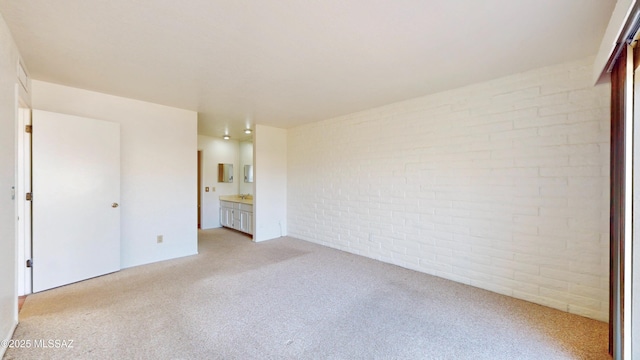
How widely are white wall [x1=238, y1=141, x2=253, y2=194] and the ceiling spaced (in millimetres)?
3924

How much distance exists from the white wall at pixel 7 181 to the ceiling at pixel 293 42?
0.78 feet

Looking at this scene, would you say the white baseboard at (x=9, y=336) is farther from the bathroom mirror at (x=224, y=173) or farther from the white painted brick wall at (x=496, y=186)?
the bathroom mirror at (x=224, y=173)

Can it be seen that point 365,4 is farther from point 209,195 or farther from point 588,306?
point 209,195

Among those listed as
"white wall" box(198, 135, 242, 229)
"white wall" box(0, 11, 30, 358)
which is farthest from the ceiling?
"white wall" box(198, 135, 242, 229)

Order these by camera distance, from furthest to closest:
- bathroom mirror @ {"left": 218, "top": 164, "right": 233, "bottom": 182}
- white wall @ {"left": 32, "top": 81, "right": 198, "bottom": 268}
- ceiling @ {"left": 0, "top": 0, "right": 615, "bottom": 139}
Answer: bathroom mirror @ {"left": 218, "top": 164, "right": 233, "bottom": 182} < white wall @ {"left": 32, "top": 81, "right": 198, "bottom": 268} < ceiling @ {"left": 0, "top": 0, "right": 615, "bottom": 139}

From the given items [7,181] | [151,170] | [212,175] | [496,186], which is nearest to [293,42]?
[7,181]

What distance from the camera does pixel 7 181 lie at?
6.37 feet

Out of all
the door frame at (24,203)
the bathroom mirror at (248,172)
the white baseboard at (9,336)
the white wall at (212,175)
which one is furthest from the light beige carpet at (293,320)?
the bathroom mirror at (248,172)

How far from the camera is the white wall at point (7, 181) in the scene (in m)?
1.85

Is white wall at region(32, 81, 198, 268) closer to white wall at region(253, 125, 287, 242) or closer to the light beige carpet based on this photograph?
the light beige carpet

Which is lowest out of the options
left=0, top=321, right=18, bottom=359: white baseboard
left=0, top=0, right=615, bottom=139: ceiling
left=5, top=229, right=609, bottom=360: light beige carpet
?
left=5, top=229, right=609, bottom=360: light beige carpet

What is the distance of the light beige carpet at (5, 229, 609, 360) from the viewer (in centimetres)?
195

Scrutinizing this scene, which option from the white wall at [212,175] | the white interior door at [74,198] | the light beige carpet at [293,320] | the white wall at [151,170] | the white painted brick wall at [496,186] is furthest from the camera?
the white wall at [212,175]

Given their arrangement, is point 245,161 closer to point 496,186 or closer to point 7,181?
point 7,181
